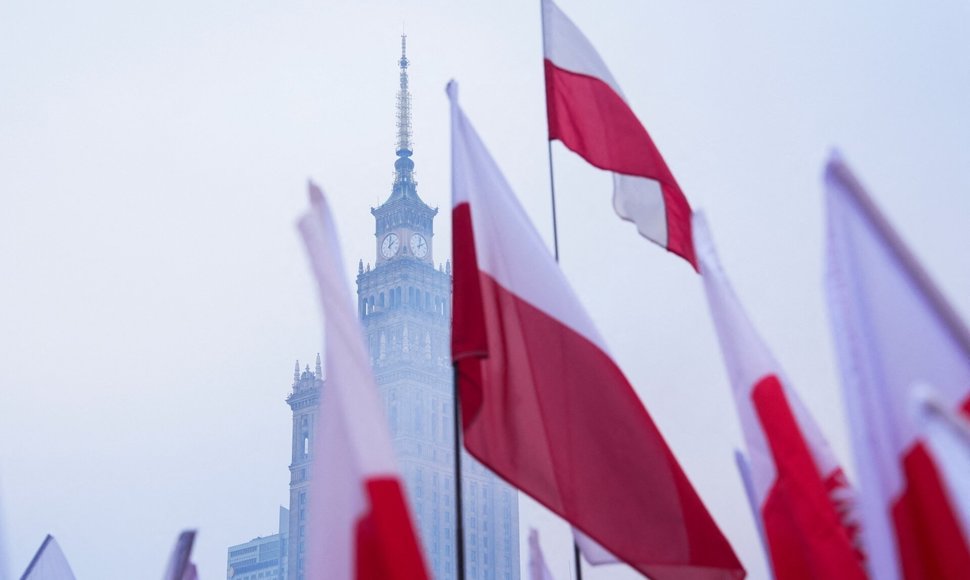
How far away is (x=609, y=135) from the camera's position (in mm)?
6555

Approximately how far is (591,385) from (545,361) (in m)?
0.22

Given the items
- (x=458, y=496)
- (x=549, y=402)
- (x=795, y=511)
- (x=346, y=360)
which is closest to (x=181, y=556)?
(x=458, y=496)

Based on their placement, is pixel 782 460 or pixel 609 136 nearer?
pixel 782 460

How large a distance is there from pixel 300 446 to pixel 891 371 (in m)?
57.0

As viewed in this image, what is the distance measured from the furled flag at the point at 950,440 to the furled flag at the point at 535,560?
16.6 ft

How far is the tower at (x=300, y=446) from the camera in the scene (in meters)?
56.8

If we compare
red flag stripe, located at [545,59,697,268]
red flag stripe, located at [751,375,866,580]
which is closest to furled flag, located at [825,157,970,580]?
red flag stripe, located at [751,375,866,580]

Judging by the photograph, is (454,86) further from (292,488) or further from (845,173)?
(292,488)

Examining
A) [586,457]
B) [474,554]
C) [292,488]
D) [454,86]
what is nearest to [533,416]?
[586,457]

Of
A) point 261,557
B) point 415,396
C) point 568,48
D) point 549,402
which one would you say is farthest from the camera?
point 261,557

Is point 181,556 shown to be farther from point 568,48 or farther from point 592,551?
point 568,48

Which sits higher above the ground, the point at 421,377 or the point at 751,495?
the point at 421,377

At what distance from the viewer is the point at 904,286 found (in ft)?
9.26

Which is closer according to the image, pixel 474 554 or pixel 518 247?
pixel 518 247
